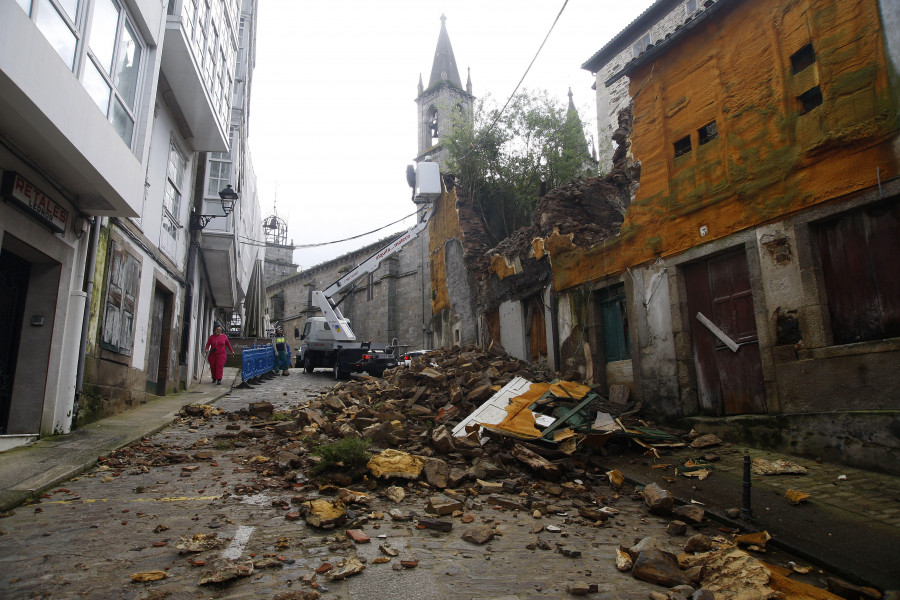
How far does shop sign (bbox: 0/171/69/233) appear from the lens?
557 centimetres

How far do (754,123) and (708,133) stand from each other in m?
0.91

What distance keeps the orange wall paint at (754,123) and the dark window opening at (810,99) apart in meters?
0.06

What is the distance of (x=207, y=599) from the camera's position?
9.30 ft

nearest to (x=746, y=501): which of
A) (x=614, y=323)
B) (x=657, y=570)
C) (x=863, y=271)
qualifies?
(x=657, y=570)

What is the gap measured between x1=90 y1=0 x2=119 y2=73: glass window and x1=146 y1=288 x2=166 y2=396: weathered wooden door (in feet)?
18.6

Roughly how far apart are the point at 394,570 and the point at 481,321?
12.4 metres

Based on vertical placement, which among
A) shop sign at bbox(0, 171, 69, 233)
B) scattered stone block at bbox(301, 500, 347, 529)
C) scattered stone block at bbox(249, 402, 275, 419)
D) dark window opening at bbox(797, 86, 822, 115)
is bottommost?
scattered stone block at bbox(301, 500, 347, 529)

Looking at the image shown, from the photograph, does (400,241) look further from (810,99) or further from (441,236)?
(810,99)

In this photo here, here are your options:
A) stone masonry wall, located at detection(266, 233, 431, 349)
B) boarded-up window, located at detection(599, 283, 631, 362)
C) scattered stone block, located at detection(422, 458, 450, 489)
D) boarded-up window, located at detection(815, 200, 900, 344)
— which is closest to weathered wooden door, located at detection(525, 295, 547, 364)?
boarded-up window, located at detection(599, 283, 631, 362)

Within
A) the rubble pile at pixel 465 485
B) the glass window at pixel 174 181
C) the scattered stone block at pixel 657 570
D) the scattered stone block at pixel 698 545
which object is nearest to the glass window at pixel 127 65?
the glass window at pixel 174 181

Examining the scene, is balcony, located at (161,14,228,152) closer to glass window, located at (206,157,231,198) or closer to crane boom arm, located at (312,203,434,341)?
glass window, located at (206,157,231,198)

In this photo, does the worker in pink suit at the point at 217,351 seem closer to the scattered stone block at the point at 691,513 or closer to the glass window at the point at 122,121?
the glass window at the point at 122,121

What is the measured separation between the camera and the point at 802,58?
6.75 m

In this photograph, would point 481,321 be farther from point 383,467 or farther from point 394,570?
point 394,570
